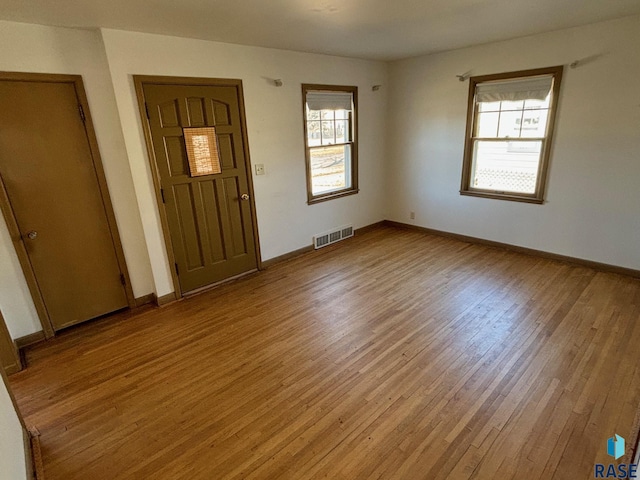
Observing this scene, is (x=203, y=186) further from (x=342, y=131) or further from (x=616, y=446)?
(x=616, y=446)

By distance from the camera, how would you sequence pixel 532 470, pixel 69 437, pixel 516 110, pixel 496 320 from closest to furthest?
pixel 532 470 < pixel 69 437 < pixel 496 320 < pixel 516 110

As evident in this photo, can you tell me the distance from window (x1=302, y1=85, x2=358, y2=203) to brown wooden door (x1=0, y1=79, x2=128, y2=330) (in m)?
2.44

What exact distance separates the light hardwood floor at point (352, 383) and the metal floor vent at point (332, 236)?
4.21 feet

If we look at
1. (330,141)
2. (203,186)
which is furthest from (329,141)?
(203,186)

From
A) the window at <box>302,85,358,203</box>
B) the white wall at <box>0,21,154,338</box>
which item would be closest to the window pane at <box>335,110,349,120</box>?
the window at <box>302,85,358,203</box>

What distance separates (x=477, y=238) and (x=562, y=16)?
2.67m

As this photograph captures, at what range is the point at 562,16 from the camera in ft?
10.0

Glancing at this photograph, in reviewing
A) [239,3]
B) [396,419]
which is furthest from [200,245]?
[396,419]

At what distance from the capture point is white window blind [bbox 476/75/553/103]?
12.3ft

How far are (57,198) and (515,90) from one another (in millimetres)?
4907

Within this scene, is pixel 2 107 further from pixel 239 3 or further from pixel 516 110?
pixel 516 110

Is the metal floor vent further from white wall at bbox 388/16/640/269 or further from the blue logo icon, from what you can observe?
the blue logo icon

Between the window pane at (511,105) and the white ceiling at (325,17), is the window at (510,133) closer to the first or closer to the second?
the window pane at (511,105)

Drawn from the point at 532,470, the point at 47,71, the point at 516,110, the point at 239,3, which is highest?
the point at 239,3
